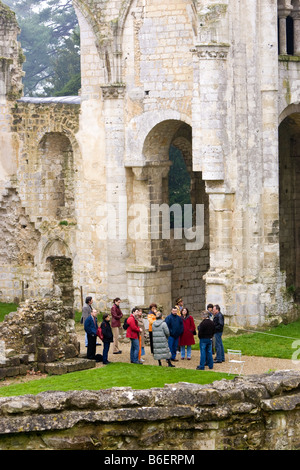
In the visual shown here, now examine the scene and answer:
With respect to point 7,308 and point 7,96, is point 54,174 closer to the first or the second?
point 7,96

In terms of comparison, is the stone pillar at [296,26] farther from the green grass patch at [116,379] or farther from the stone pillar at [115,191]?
the green grass patch at [116,379]

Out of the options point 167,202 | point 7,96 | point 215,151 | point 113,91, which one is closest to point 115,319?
point 215,151

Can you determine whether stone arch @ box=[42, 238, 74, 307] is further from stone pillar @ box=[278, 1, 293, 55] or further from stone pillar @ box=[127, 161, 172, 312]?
stone pillar @ box=[278, 1, 293, 55]

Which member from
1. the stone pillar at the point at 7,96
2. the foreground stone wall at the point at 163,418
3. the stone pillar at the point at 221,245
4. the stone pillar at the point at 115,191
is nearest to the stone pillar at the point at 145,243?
the stone pillar at the point at 115,191

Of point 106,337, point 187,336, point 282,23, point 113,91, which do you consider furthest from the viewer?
point 113,91

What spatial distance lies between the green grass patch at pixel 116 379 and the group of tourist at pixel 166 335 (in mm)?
396

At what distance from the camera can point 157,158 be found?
2894 centimetres

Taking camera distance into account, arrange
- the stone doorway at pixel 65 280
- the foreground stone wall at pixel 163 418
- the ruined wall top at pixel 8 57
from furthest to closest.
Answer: the ruined wall top at pixel 8 57 < the stone doorway at pixel 65 280 < the foreground stone wall at pixel 163 418

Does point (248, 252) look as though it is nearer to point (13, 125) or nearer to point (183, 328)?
point (183, 328)

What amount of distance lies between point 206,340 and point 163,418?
7421 mm

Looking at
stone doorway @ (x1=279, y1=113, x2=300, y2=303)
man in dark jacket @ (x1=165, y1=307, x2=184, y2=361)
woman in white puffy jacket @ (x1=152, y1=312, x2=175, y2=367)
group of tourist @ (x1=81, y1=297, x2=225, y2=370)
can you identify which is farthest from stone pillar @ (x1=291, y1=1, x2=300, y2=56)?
woman in white puffy jacket @ (x1=152, y1=312, x2=175, y2=367)

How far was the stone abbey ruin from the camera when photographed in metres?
26.5

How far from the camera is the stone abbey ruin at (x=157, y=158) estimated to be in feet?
86.9
